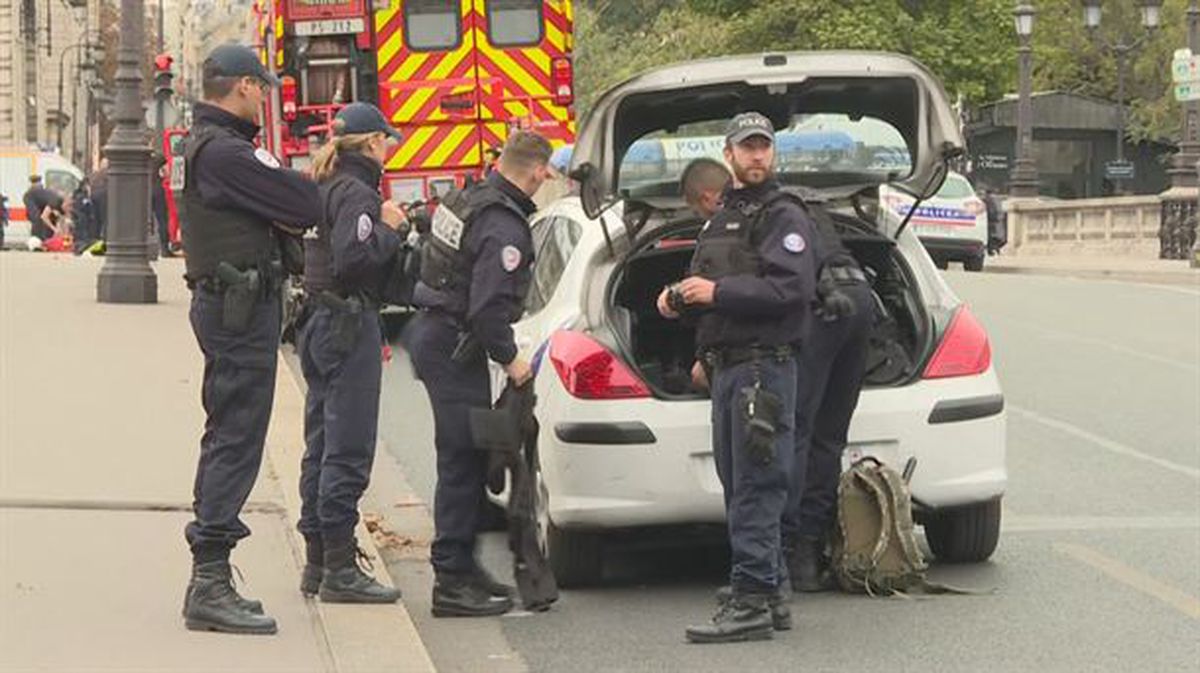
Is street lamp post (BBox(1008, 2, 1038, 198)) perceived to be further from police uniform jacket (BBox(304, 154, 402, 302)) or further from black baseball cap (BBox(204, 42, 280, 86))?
black baseball cap (BBox(204, 42, 280, 86))

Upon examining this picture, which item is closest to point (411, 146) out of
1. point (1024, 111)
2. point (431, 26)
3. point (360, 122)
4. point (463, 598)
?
point (431, 26)

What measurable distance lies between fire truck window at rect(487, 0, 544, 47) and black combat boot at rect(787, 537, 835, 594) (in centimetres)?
1167

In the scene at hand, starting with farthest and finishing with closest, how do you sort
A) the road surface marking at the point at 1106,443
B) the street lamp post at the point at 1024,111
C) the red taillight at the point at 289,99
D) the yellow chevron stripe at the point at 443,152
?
the street lamp post at the point at 1024,111, the yellow chevron stripe at the point at 443,152, the red taillight at the point at 289,99, the road surface marking at the point at 1106,443

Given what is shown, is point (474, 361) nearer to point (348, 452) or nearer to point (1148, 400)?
point (348, 452)

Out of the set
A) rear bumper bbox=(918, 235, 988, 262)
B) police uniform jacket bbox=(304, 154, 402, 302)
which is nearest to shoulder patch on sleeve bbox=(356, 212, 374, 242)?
police uniform jacket bbox=(304, 154, 402, 302)

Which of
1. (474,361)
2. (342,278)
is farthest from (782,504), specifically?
(342,278)

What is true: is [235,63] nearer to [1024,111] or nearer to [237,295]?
[237,295]

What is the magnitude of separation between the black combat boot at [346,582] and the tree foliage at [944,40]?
3892cm

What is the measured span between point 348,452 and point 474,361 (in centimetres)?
56

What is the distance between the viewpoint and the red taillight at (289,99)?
17250mm

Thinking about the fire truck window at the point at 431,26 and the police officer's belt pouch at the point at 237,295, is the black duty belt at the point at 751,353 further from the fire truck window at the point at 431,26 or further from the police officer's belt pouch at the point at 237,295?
the fire truck window at the point at 431,26

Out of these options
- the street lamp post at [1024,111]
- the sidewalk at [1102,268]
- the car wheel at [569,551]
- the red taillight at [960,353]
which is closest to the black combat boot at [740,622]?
the car wheel at [569,551]

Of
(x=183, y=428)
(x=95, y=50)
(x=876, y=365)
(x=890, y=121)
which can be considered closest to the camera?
(x=876, y=365)

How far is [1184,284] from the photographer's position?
2730cm
